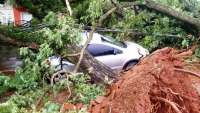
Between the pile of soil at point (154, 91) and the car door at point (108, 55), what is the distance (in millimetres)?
5425

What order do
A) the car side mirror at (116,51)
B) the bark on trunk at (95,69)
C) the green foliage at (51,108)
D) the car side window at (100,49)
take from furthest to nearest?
1. the car side mirror at (116,51)
2. the car side window at (100,49)
3. the bark on trunk at (95,69)
4. the green foliage at (51,108)

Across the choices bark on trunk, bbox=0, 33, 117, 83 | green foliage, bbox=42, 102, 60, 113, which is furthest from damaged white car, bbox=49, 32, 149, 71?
green foliage, bbox=42, 102, 60, 113

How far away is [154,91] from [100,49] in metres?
6.19

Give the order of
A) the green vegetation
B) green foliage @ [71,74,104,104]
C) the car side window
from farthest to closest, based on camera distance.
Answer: the car side window → the green vegetation → green foliage @ [71,74,104,104]

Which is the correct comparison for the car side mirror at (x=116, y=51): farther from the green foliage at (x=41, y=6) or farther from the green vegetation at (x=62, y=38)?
the green foliage at (x=41, y=6)

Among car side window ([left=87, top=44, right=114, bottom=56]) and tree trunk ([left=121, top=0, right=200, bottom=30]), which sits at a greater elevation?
tree trunk ([left=121, top=0, right=200, bottom=30])

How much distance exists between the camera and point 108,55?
1327 centimetres

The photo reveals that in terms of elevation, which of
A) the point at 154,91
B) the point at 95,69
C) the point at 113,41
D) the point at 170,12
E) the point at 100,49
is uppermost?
the point at 170,12

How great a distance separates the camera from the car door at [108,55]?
1299 centimetres

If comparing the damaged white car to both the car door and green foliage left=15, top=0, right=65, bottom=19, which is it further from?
green foliage left=15, top=0, right=65, bottom=19

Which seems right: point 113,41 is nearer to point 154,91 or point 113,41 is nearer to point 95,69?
point 95,69

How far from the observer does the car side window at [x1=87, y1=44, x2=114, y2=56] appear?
42.4ft

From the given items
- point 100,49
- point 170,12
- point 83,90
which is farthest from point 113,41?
point 83,90

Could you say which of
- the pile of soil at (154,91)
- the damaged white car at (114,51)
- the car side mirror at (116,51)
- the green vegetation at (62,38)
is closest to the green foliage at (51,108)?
the green vegetation at (62,38)
